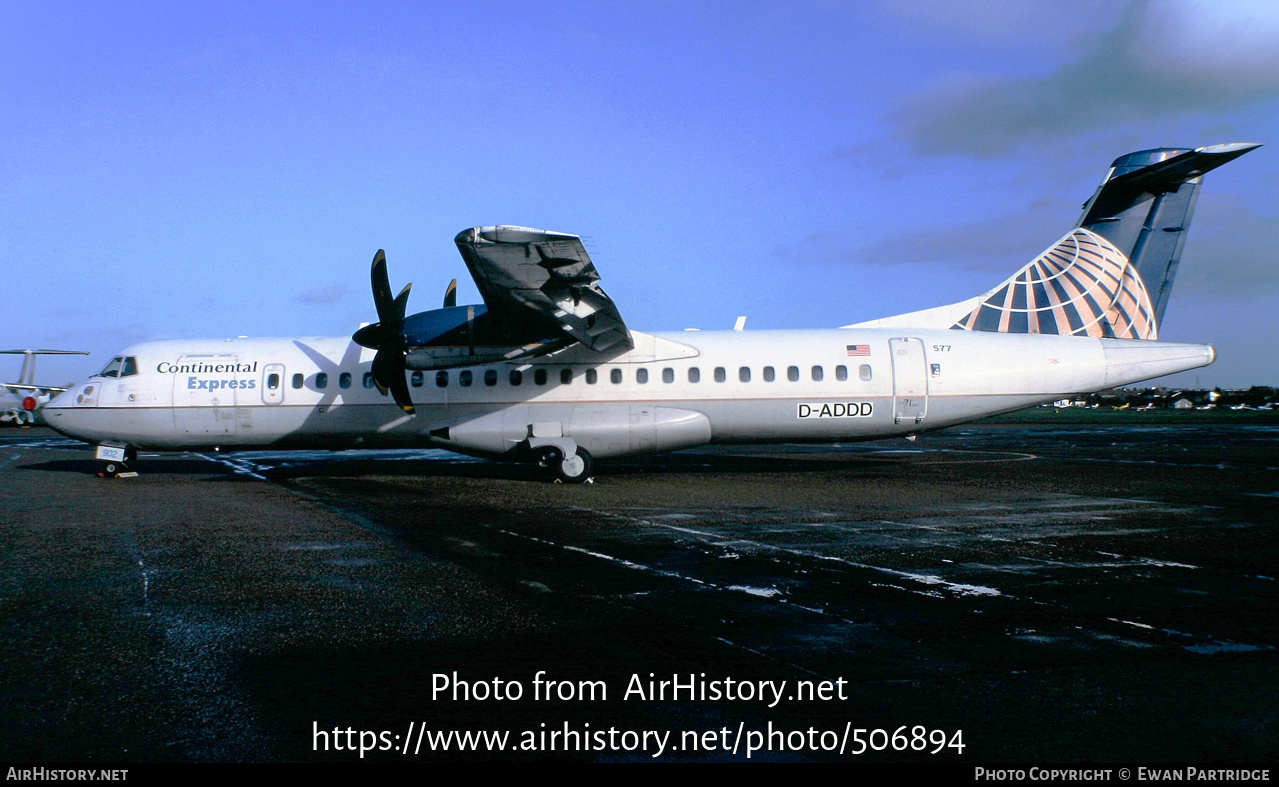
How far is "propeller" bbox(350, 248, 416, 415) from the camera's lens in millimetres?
16297

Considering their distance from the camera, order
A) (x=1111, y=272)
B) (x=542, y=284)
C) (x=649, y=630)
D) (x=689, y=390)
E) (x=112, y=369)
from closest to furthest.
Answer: (x=649, y=630), (x=542, y=284), (x=689, y=390), (x=112, y=369), (x=1111, y=272)

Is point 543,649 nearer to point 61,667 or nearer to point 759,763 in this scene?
point 759,763

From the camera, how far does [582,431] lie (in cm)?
1691

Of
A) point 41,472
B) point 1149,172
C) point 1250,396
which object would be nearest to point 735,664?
point 1149,172

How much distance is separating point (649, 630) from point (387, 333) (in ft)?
40.3

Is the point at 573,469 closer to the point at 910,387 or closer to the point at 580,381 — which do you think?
the point at 580,381

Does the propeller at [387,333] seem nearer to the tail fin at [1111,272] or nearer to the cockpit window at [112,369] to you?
the cockpit window at [112,369]

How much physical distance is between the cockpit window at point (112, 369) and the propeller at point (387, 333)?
6.57 m

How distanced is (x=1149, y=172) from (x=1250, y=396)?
2644 inches

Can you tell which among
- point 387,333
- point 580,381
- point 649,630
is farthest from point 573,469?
point 649,630

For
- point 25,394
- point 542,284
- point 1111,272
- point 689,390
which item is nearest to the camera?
point 542,284

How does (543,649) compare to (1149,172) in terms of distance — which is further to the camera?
(1149,172)

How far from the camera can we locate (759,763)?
11.9 ft

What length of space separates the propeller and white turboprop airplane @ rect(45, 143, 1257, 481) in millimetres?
36
